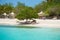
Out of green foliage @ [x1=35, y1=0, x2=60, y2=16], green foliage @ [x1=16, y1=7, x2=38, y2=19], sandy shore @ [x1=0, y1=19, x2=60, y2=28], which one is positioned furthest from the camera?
green foliage @ [x1=35, y1=0, x2=60, y2=16]

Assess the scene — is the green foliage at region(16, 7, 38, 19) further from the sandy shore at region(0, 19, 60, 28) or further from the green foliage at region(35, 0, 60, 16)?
the green foliage at region(35, 0, 60, 16)

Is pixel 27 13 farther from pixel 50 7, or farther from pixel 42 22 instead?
pixel 50 7

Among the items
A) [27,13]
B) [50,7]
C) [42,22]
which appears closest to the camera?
[42,22]

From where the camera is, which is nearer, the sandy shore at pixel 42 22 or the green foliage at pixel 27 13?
the sandy shore at pixel 42 22

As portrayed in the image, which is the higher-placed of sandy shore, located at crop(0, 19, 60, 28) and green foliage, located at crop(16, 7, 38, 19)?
green foliage, located at crop(16, 7, 38, 19)

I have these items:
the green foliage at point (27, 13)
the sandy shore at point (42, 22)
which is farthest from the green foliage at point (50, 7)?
the sandy shore at point (42, 22)

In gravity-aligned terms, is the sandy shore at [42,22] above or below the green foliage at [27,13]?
below

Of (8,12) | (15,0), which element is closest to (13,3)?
(15,0)

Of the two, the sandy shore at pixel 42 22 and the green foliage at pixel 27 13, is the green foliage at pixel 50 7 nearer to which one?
the green foliage at pixel 27 13

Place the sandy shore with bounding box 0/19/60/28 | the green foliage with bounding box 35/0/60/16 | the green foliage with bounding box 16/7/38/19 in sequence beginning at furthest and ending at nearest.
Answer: the green foliage with bounding box 35/0/60/16, the green foliage with bounding box 16/7/38/19, the sandy shore with bounding box 0/19/60/28

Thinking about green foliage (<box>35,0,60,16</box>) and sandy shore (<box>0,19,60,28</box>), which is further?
green foliage (<box>35,0,60,16</box>)

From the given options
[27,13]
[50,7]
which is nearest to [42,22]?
[27,13]

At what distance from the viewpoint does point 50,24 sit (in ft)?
28.9

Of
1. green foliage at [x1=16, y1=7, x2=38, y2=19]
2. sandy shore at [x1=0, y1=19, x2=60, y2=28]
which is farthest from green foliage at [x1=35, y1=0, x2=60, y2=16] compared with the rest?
sandy shore at [x1=0, y1=19, x2=60, y2=28]
